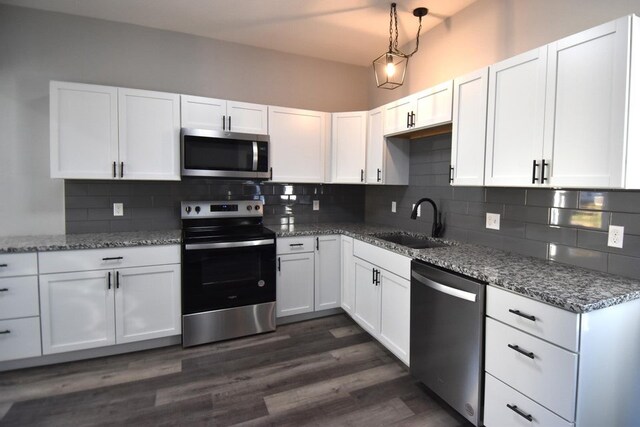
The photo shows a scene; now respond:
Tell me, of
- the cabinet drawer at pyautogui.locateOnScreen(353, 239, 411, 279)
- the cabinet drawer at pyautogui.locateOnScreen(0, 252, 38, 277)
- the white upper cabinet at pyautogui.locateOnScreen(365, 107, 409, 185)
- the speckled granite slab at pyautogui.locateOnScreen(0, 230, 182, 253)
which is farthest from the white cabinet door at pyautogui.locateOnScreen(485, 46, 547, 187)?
the cabinet drawer at pyautogui.locateOnScreen(0, 252, 38, 277)

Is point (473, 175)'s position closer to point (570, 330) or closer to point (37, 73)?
point (570, 330)

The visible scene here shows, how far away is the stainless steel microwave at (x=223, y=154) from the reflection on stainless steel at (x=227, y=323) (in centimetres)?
120

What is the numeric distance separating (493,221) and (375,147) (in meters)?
1.31

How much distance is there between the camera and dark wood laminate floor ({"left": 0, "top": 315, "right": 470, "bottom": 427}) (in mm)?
1858

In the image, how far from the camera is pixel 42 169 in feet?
8.84

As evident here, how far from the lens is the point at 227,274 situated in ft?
8.94

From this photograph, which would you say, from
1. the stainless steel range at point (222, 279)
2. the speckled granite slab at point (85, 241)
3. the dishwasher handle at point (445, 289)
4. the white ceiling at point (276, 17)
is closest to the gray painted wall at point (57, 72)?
the white ceiling at point (276, 17)

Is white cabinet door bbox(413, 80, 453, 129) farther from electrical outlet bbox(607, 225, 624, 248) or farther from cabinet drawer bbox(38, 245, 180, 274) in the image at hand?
cabinet drawer bbox(38, 245, 180, 274)

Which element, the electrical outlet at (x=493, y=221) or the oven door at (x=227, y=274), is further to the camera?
the oven door at (x=227, y=274)

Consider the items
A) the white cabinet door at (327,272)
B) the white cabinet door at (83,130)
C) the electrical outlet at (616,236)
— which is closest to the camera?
the electrical outlet at (616,236)

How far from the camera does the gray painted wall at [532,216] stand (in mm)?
1611

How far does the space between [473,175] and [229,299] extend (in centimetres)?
216

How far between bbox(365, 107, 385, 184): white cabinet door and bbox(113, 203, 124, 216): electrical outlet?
2365 mm

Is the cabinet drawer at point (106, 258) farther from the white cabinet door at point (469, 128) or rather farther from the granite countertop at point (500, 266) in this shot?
the white cabinet door at point (469, 128)
